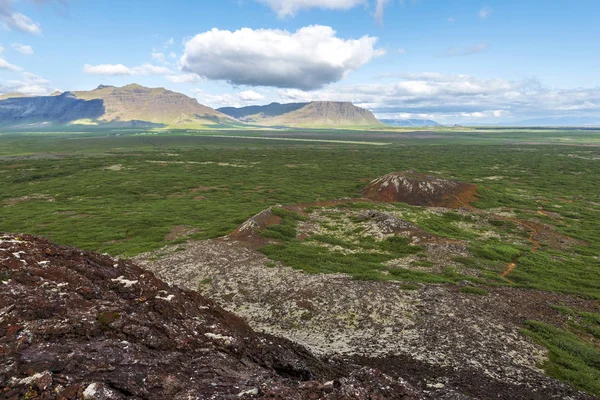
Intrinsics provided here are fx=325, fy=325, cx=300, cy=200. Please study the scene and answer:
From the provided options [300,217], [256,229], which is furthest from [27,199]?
[300,217]

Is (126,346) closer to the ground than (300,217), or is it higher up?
higher up

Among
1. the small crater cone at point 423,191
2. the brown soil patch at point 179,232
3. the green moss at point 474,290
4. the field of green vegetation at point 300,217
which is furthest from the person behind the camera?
the small crater cone at point 423,191

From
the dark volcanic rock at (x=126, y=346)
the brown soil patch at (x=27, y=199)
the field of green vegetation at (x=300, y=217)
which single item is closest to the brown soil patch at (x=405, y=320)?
the field of green vegetation at (x=300, y=217)

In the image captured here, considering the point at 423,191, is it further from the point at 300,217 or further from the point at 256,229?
the point at 256,229

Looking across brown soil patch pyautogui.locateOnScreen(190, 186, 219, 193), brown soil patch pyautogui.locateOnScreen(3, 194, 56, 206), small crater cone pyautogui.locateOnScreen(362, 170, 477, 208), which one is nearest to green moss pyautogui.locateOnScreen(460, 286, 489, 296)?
small crater cone pyautogui.locateOnScreen(362, 170, 477, 208)

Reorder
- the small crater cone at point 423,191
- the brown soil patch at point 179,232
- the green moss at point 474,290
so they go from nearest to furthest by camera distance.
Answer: the green moss at point 474,290 < the brown soil patch at point 179,232 < the small crater cone at point 423,191

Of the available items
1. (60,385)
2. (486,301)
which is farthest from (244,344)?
(486,301)

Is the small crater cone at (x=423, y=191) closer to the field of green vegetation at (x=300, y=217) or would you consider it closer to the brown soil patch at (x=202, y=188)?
the field of green vegetation at (x=300, y=217)
